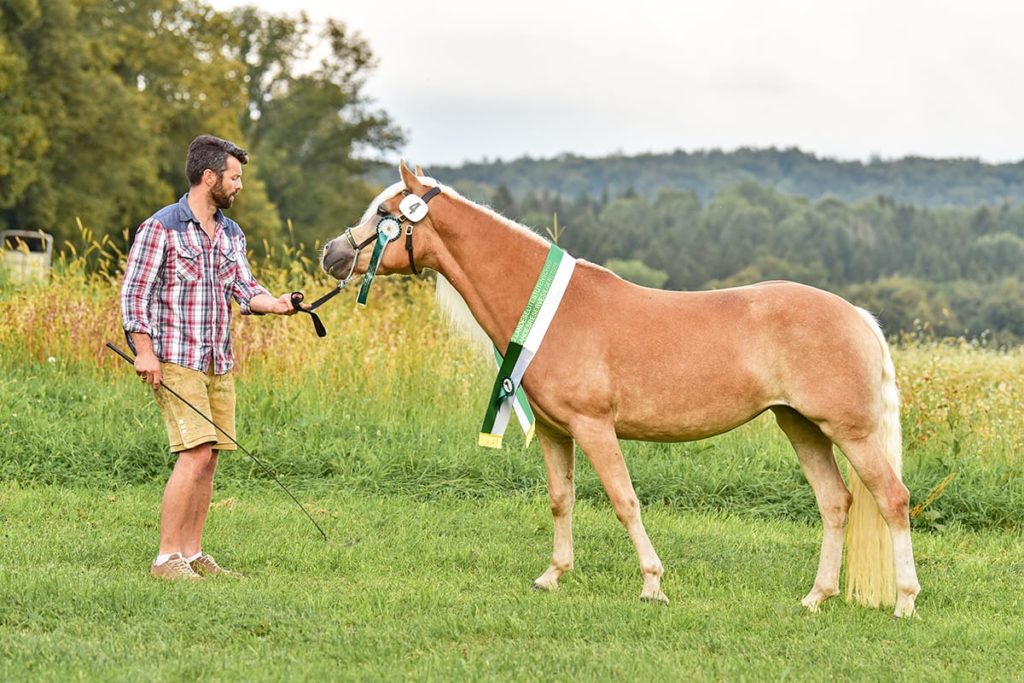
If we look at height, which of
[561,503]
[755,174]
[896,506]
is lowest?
[561,503]

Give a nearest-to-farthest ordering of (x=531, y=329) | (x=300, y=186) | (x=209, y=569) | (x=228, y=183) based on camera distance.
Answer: (x=531, y=329) → (x=228, y=183) → (x=209, y=569) → (x=300, y=186)

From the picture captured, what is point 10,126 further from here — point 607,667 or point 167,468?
point 607,667

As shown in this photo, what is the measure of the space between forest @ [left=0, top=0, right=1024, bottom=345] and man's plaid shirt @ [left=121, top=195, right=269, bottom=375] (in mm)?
1590

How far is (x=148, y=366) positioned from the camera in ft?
19.6

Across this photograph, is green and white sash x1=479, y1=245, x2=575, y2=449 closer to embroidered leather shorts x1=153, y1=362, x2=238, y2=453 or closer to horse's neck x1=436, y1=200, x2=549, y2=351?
horse's neck x1=436, y1=200, x2=549, y2=351

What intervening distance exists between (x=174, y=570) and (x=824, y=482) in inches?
141

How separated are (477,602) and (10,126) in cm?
3234

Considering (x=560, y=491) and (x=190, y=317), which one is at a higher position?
(x=190, y=317)

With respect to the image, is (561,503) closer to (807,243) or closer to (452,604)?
(452,604)

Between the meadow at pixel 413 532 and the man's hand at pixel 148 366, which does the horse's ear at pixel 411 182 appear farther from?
the meadow at pixel 413 532

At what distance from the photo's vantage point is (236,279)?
6.48m

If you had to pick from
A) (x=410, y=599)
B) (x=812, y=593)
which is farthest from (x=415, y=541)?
(x=812, y=593)

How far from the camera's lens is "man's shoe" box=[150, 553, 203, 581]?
6125 mm

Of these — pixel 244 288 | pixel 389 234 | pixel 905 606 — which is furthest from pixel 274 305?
pixel 905 606
